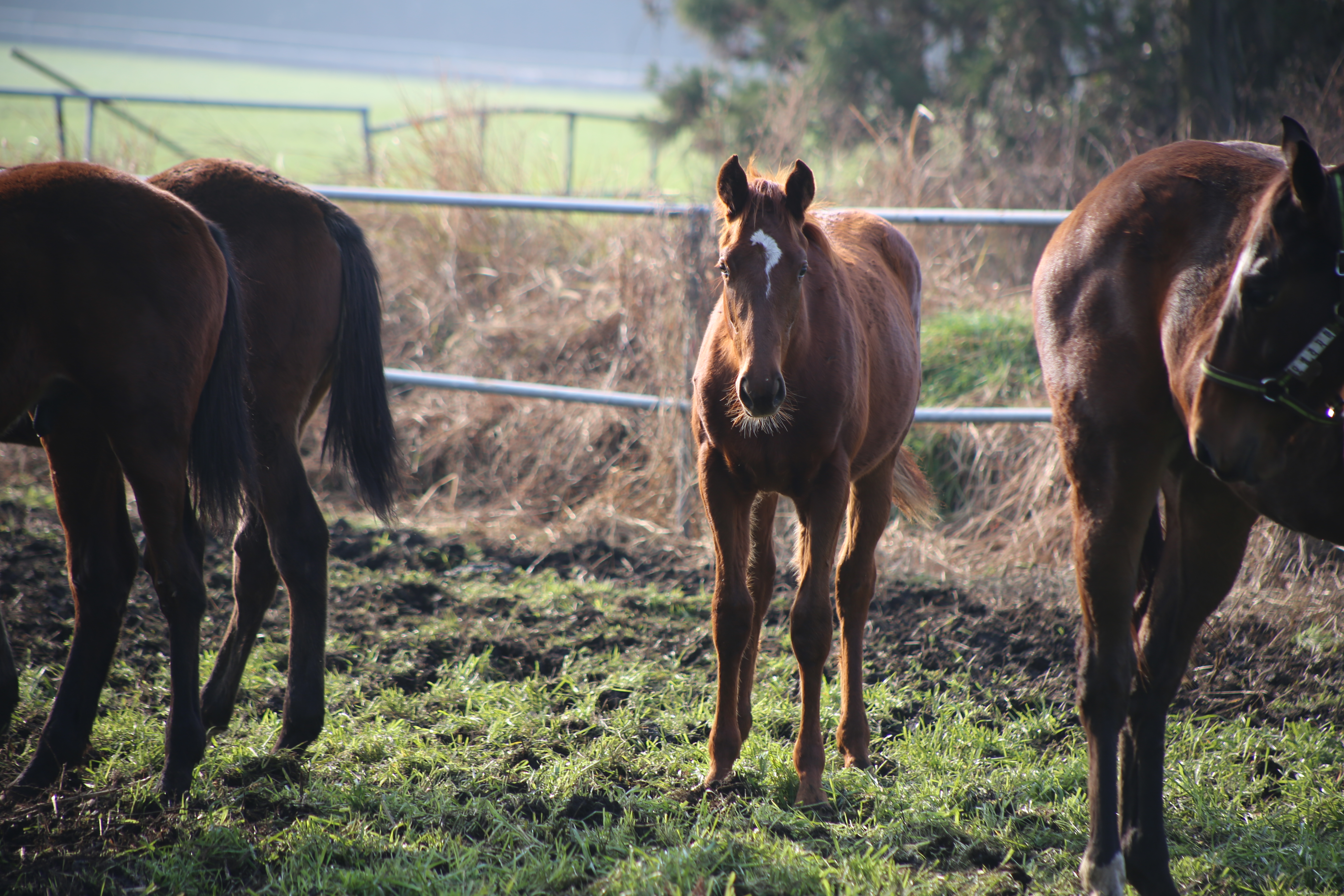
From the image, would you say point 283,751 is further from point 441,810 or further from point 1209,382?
point 1209,382

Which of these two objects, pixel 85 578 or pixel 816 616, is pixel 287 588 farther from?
pixel 816 616

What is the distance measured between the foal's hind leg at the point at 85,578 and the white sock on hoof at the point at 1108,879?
2.81m

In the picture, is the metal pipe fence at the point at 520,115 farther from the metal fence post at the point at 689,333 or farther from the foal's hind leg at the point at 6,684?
the foal's hind leg at the point at 6,684

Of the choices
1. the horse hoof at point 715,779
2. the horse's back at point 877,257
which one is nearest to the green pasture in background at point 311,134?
the horse's back at point 877,257

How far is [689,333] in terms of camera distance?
5.27 metres

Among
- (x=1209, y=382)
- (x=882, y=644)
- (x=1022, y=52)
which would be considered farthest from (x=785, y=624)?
(x=1022, y=52)

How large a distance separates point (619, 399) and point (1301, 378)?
3.89 meters

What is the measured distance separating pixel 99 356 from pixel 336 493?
3.84m

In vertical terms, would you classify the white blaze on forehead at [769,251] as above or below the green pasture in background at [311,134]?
below

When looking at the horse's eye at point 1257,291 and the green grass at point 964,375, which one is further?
the green grass at point 964,375

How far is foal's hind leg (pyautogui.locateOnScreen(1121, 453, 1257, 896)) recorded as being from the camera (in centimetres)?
224

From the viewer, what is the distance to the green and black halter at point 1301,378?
5.74ft

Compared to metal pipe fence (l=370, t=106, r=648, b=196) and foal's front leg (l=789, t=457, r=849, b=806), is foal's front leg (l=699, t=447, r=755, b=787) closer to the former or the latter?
foal's front leg (l=789, t=457, r=849, b=806)

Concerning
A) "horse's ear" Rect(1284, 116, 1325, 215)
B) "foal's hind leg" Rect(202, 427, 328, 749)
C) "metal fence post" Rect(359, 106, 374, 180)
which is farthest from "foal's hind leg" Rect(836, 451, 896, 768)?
"metal fence post" Rect(359, 106, 374, 180)
